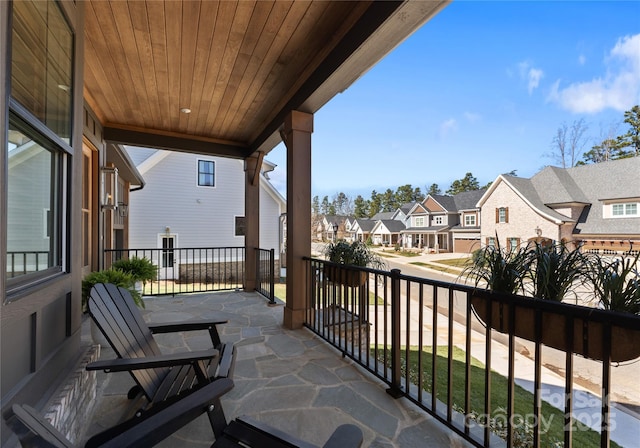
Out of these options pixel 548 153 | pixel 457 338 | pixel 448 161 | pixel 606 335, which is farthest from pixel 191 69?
pixel 448 161

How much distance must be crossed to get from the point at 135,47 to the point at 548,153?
10736 millimetres

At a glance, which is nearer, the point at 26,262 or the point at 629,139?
the point at 26,262

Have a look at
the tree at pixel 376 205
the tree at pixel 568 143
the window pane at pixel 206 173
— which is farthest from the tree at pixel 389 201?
the window pane at pixel 206 173

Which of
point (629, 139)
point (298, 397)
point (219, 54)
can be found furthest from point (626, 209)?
point (219, 54)

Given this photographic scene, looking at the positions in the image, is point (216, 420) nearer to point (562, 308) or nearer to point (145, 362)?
point (145, 362)

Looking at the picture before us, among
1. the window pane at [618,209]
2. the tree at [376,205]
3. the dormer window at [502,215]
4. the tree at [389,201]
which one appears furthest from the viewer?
the tree at [376,205]

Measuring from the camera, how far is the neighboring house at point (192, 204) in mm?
11117

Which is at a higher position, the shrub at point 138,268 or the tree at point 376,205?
the tree at point 376,205

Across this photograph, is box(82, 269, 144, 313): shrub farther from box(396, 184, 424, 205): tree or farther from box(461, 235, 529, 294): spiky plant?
box(396, 184, 424, 205): tree

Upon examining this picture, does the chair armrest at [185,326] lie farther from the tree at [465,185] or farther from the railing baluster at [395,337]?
the tree at [465,185]

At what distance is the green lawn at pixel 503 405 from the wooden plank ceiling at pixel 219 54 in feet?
9.35

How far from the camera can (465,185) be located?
1744 centimetres

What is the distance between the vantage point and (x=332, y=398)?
2.14 meters

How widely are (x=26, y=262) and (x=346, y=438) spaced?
5.39ft
